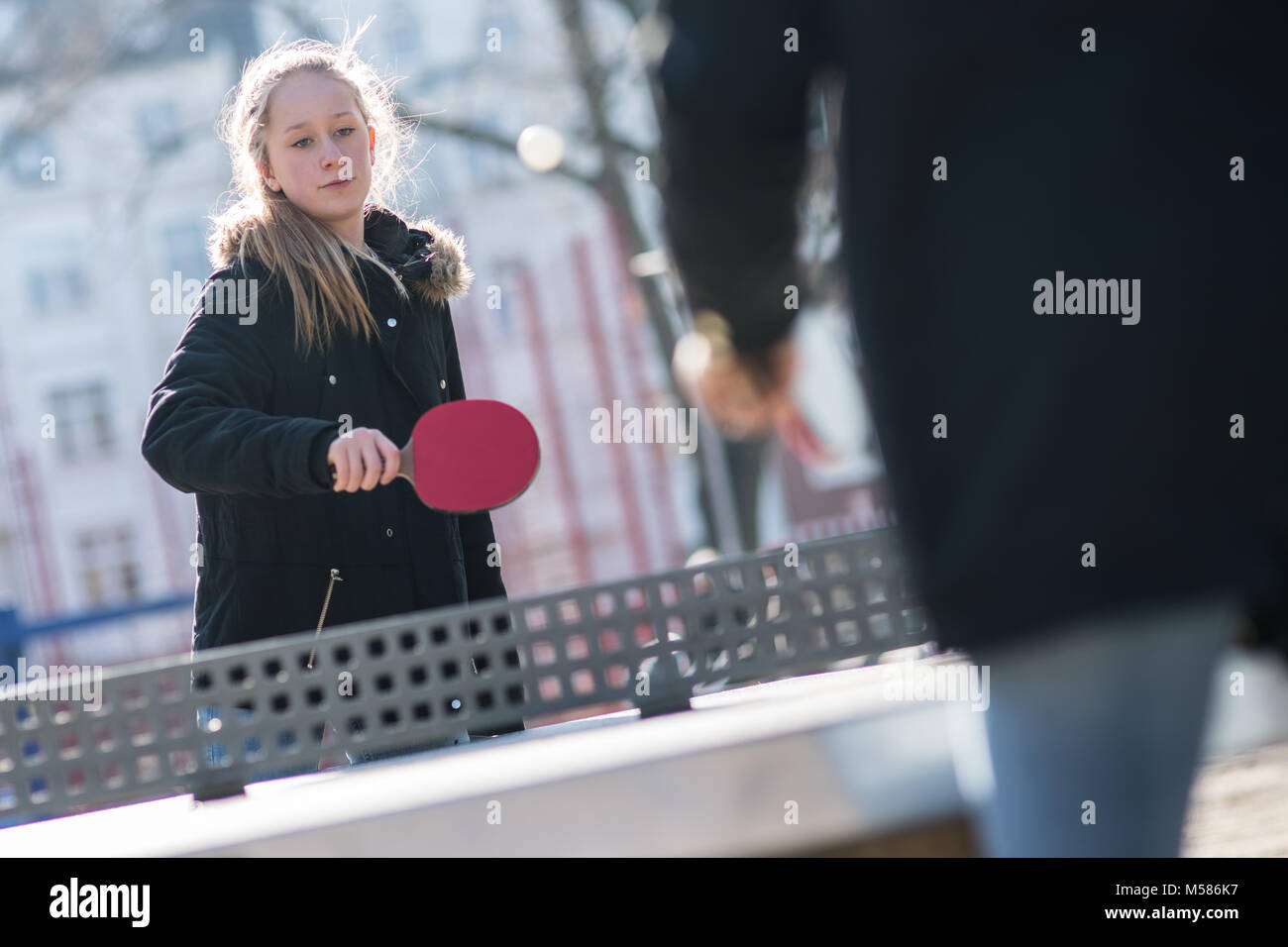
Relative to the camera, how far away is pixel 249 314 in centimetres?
254

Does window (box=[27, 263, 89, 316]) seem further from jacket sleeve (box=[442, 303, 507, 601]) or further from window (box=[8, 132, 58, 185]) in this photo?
jacket sleeve (box=[442, 303, 507, 601])

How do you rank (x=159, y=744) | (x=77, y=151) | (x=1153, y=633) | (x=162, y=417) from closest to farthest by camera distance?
(x=1153, y=633) → (x=159, y=744) → (x=162, y=417) → (x=77, y=151)

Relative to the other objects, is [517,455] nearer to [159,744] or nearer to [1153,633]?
[159,744]

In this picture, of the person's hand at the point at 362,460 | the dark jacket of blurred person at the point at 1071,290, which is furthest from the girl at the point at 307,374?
the dark jacket of blurred person at the point at 1071,290

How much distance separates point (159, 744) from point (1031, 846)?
3.66 feet

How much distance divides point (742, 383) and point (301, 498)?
142 centimetres

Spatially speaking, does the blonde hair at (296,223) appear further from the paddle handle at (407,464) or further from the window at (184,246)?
the window at (184,246)

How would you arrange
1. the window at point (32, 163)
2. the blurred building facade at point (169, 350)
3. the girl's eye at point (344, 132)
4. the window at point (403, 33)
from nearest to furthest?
the girl's eye at point (344, 132) → the blurred building facade at point (169, 350) → the window at point (403, 33) → the window at point (32, 163)

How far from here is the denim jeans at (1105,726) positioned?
39.9 inches

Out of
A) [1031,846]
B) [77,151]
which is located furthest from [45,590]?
[1031,846]
